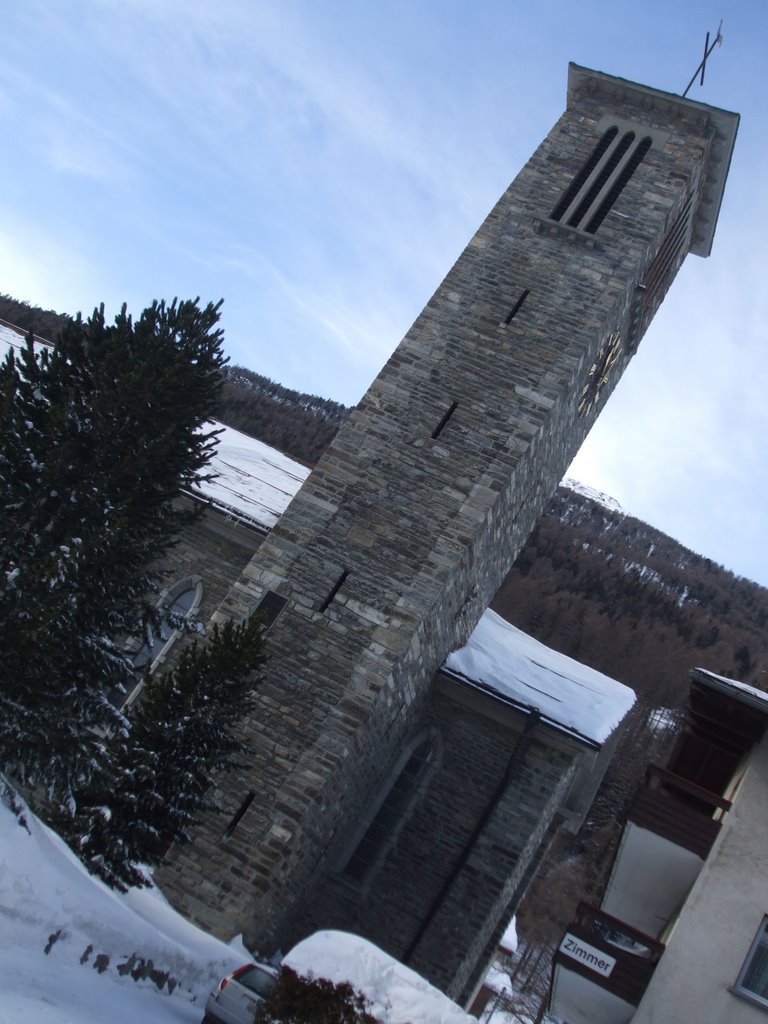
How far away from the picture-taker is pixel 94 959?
7.97 meters

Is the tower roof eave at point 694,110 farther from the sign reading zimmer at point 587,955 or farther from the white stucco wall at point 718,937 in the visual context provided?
the sign reading zimmer at point 587,955

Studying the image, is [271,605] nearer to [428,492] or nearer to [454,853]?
[428,492]

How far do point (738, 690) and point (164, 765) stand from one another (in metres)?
6.67

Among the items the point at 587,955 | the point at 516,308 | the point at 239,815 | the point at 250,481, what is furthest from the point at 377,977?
the point at 250,481

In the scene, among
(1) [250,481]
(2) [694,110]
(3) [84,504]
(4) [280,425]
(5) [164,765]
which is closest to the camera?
(5) [164,765]

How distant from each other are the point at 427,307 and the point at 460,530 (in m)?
4.40

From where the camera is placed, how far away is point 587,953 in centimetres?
853

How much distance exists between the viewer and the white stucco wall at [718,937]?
7.93 meters

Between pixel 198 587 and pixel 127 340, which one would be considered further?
pixel 198 587

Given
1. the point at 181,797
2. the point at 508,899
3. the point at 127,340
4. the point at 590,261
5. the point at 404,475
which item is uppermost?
the point at 590,261

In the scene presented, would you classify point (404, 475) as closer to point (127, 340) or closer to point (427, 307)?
point (427, 307)

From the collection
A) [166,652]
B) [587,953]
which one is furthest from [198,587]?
[587,953]

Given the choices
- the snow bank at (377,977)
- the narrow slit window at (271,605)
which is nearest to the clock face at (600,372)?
the narrow slit window at (271,605)

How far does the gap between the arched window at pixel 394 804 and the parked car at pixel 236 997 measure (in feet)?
13.0
